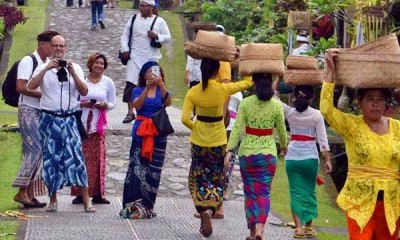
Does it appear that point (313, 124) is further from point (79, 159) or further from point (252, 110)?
point (79, 159)

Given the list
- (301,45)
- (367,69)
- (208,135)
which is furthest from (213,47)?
(301,45)

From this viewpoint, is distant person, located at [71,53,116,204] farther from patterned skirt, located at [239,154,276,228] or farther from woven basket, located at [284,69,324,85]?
patterned skirt, located at [239,154,276,228]

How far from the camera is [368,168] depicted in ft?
25.5

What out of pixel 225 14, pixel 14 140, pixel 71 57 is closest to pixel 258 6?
pixel 225 14

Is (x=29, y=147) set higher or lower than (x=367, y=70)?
lower

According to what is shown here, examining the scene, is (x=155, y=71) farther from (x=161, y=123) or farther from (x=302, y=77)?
(x=302, y=77)

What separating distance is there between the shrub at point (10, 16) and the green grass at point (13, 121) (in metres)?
0.25

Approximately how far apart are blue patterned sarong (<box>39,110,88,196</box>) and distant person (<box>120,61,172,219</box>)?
1.72 ft

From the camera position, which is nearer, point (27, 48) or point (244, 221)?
point (244, 221)

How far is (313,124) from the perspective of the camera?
11164 millimetres

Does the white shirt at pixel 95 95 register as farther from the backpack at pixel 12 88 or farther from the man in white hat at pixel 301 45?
the man in white hat at pixel 301 45

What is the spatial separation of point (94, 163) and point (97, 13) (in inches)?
684

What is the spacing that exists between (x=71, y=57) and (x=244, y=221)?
14.3m

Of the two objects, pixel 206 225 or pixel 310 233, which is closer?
pixel 206 225
